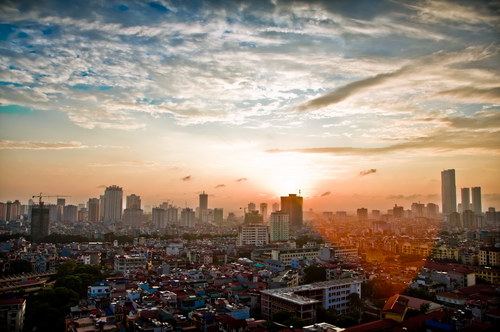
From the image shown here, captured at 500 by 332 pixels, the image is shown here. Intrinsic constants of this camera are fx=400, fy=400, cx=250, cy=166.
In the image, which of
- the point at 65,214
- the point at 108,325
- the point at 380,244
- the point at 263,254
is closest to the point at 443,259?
the point at 380,244

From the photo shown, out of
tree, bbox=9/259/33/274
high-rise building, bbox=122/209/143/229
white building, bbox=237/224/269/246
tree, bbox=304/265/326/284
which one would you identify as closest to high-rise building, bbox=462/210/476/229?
white building, bbox=237/224/269/246

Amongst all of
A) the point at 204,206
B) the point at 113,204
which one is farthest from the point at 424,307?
the point at 204,206

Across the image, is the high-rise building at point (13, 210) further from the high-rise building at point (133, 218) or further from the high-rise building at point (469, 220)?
the high-rise building at point (469, 220)

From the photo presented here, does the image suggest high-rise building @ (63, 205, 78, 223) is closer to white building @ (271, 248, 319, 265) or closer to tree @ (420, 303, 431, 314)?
white building @ (271, 248, 319, 265)

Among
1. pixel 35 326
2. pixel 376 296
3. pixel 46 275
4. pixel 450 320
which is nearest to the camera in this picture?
pixel 450 320

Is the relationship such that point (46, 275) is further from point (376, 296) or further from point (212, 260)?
point (376, 296)

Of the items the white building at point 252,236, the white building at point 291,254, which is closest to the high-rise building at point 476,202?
the white building at point 252,236
